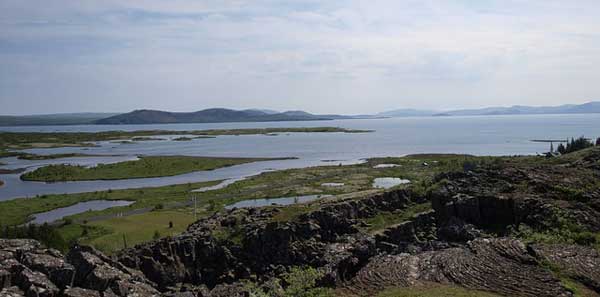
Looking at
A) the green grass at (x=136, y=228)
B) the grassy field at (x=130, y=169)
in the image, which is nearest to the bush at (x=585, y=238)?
the green grass at (x=136, y=228)

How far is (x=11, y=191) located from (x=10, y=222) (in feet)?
107

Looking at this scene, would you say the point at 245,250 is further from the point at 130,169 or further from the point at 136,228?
the point at 130,169

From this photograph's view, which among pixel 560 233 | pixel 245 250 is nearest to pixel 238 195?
pixel 245 250

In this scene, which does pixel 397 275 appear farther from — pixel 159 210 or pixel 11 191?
pixel 11 191

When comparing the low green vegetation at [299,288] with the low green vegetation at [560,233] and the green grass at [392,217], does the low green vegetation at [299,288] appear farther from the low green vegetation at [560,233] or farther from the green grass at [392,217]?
the low green vegetation at [560,233]

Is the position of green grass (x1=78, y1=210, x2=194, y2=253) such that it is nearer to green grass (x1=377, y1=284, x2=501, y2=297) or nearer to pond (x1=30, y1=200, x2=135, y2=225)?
pond (x1=30, y1=200, x2=135, y2=225)

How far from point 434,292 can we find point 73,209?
208 feet

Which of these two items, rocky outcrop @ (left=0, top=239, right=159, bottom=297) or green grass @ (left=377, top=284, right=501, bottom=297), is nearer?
rocky outcrop @ (left=0, top=239, right=159, bottom=297)

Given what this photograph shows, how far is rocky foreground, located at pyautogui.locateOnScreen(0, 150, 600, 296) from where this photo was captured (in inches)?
933

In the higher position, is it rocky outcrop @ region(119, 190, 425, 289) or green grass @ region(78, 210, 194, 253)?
rocky outcrop @ region(119, 190, 425, 289)

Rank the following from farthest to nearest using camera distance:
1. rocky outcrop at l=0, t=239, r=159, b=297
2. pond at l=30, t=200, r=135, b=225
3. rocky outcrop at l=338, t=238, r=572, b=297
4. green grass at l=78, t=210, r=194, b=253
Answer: pond at l=30, t=200, r=135, b=225 < green grass at l=78, t=210, r=194, b=253 < rocky outcrop at l=338, t=238, r=572, b=297 < rocky outcrop at l=0, t=239, r=159, b=297

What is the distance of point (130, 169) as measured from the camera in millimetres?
116125

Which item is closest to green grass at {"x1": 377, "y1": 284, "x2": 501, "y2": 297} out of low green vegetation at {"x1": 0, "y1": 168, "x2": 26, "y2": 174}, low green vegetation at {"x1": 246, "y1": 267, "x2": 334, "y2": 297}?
low green vegetation at {"x1": 246, "y1": 267, "x2": 334, "y2": 297}

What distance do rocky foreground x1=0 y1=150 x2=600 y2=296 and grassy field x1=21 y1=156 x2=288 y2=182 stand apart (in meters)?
76.0
